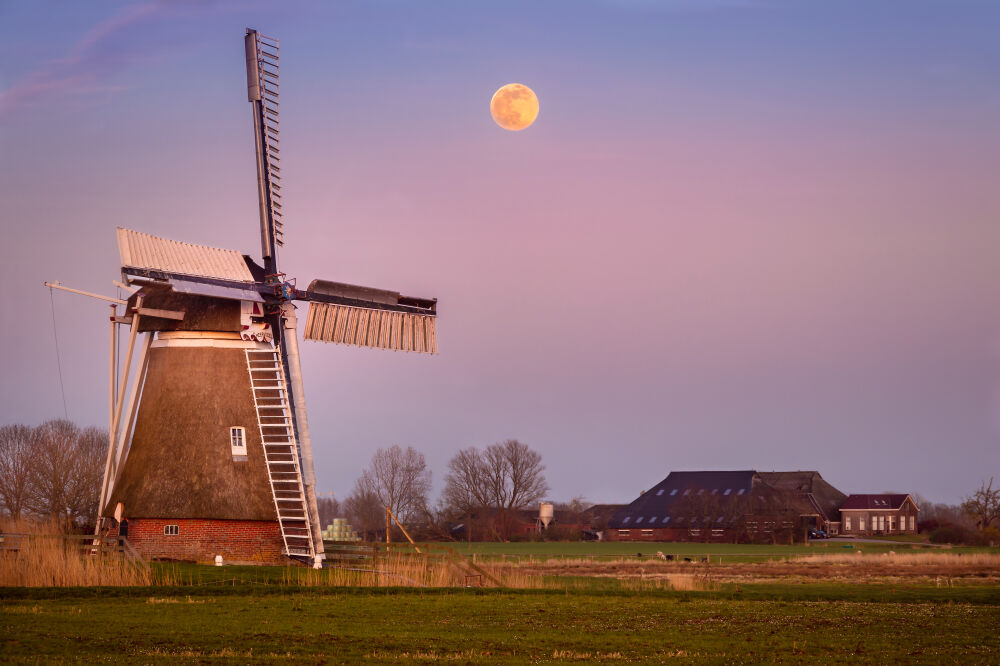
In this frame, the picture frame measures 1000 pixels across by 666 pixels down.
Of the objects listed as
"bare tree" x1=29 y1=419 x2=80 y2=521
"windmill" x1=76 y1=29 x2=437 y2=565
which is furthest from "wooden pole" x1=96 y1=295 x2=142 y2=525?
"bare tree" x1=29 y1=419 x2=80 y2=521

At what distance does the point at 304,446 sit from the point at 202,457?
3.06 metres

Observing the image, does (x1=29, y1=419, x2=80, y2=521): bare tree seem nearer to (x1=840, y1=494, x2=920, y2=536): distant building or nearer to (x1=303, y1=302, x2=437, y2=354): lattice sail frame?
(x1=303, y1=302, x2=437, y2=354): lattice sail frame

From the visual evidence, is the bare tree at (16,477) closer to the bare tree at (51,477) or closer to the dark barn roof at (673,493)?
the bare tree at (51,477)

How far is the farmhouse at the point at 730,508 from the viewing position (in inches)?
3482

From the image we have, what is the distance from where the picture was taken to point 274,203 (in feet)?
127

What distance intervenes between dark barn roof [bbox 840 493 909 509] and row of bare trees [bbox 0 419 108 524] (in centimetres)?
7311

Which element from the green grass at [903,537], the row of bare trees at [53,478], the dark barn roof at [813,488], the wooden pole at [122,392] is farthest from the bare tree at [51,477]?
the dark barn roof at [813,488]

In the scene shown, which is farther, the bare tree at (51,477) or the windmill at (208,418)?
the bare tree at (51,477)

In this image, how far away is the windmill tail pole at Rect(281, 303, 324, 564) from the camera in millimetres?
34219

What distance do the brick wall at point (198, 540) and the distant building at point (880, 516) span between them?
80.9m

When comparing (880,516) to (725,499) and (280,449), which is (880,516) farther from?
(280,449)

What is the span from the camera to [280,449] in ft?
115

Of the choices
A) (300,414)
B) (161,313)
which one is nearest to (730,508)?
(300,414)

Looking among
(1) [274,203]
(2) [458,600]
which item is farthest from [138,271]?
Answer: (2) [458,600]
